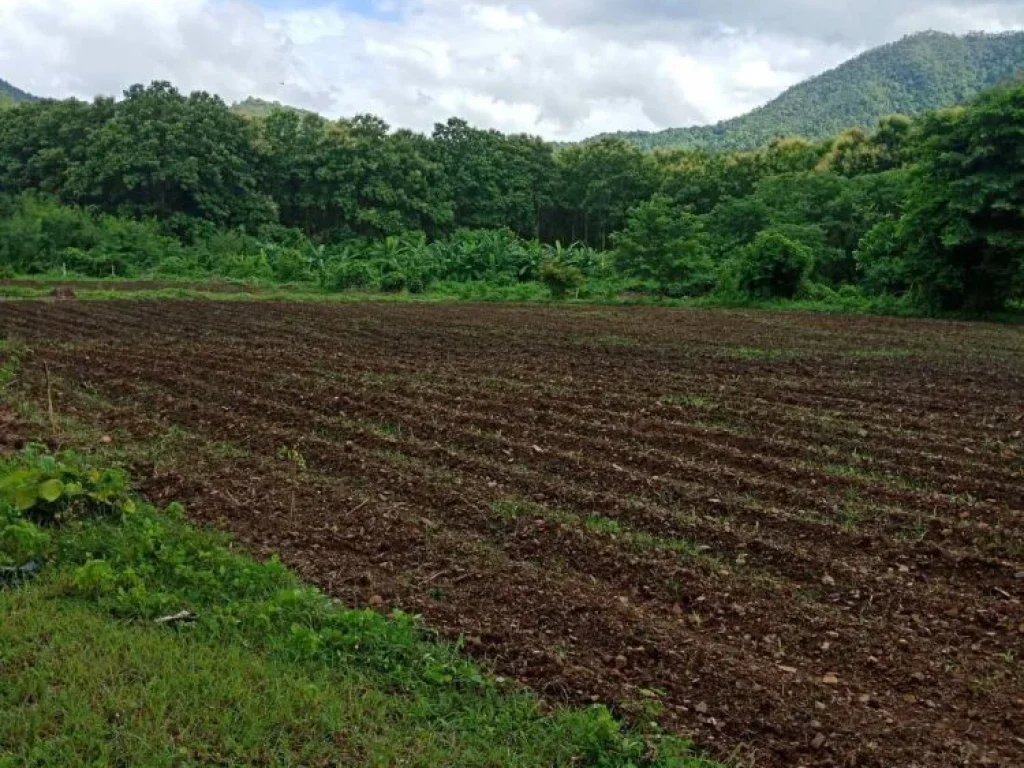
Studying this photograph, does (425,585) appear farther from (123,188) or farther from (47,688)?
(123,188)

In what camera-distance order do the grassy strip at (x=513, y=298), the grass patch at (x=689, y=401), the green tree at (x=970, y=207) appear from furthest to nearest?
the grassy strip at (x=513, y=298) < the green tree at (x=970, y=207) < the grass patch at (x=689, y=401)

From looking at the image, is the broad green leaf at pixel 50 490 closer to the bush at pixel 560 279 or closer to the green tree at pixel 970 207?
the green tree at pixel 970 207

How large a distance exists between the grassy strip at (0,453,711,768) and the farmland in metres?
0.28

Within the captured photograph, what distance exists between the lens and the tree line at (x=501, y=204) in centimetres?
2247

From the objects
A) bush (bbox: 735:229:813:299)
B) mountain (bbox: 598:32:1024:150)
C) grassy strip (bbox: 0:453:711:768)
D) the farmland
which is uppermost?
mountain (bbox: 598:32:1024:150)

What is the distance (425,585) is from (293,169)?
4540 centimetres

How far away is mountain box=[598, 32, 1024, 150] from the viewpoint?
86.7 meters

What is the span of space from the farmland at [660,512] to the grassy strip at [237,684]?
276 mm

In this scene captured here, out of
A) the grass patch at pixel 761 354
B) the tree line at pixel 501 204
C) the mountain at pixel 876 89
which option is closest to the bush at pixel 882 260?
the tree line at pixel 501 204

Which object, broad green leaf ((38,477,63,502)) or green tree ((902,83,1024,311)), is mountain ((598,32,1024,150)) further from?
broad green leaf ((38,477,63,502))

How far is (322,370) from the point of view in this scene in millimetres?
11914

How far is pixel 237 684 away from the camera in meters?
3.69

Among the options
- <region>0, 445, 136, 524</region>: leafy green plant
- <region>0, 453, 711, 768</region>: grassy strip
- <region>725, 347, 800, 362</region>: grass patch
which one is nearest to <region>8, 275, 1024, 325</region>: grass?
<region>725, 347, 800, 362</region>: grass patch

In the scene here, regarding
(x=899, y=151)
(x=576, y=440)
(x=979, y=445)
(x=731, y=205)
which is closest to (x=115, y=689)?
(x=576, y=440)
